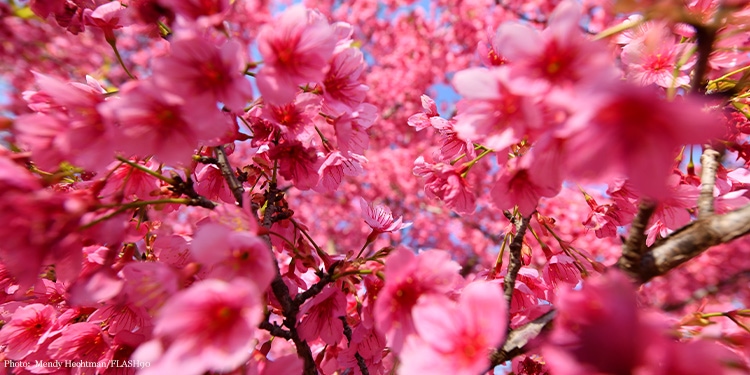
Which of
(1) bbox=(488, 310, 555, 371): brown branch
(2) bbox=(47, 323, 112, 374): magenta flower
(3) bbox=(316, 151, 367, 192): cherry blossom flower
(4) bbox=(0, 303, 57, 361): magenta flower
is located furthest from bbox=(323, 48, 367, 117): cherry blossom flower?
(4) bbox=(0, 303, 57, 361): magenta flower

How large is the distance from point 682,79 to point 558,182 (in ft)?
2.96

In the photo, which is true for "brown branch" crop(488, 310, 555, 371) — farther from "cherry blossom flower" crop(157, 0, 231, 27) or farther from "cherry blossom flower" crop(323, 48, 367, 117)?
"cherry blossom flower" crop(157, 0, 231, 27)

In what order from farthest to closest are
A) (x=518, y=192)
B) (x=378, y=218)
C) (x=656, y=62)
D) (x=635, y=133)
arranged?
(x=378, y=218), (x=656, y=62), (x=518, y=192), (x=635, y=133)

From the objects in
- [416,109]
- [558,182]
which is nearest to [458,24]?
[416,109]

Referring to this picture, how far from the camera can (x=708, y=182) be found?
1.17m

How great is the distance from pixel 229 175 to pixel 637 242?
120 cm

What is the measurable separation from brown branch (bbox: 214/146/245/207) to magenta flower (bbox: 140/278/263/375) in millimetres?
506

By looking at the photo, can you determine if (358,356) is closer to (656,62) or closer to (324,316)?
(324,316)

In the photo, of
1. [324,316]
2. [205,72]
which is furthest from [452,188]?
[205,72]

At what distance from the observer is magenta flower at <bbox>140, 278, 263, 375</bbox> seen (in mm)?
783

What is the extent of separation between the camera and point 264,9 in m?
8.98

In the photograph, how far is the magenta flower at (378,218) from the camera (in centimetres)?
158

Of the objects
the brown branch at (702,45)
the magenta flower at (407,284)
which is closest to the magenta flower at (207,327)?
the magenta flower at (407,284)

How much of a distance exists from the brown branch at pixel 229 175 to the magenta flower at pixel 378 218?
19.1 inches
